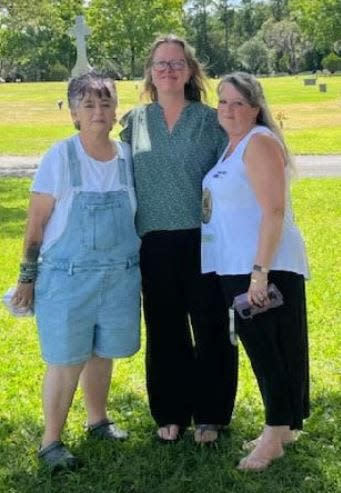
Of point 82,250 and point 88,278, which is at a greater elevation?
point 82,250

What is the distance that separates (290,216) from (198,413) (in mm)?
1134

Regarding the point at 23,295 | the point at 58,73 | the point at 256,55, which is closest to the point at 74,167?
the point at 23,295

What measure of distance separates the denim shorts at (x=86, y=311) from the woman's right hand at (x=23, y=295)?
1.2 inches

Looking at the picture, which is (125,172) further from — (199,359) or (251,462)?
(251,462)

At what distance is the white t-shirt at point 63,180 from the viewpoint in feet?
11.8

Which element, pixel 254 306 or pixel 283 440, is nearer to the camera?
pixel 254 306

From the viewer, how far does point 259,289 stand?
356 cm

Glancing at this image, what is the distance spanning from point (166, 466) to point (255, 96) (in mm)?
1741

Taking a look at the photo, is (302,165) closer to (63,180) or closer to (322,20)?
(63,180)

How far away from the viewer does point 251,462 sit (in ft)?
12.7

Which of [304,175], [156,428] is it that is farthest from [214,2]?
[156,428]

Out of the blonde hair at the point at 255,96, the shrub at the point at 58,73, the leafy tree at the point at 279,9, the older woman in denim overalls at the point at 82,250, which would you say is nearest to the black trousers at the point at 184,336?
the older woman in denim overalls at the point at 82,250

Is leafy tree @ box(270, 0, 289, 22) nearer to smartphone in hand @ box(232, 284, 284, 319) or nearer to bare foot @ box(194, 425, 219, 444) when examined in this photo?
bare foot @ box(194, 425, 219, 444)

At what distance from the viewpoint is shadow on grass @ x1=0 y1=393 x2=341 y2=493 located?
3738mm
